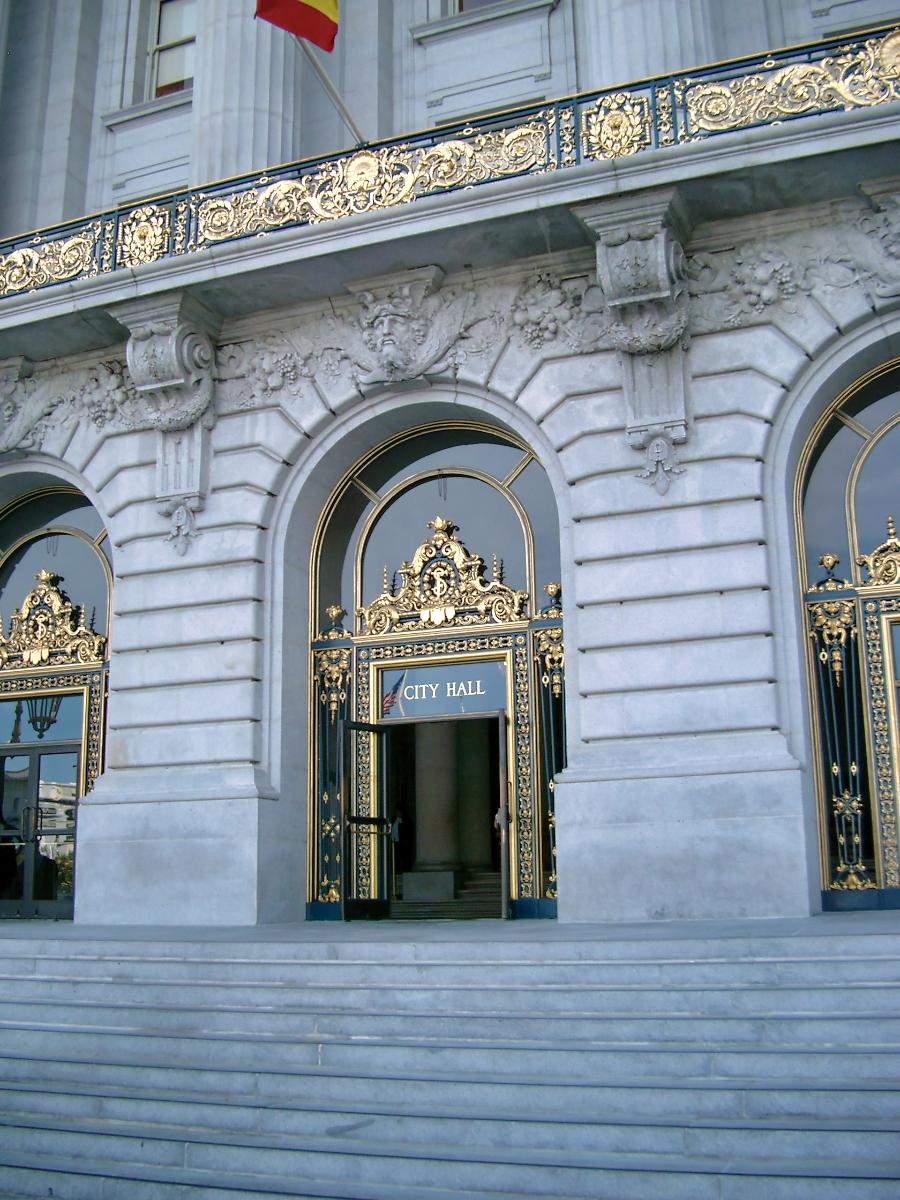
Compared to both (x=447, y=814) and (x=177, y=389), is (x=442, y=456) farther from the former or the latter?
(x=447, y=814)

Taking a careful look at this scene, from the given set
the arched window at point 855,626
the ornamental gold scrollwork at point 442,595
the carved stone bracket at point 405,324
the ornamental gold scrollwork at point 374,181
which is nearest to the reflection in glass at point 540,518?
the ornamental gold scrollwork at point 442,595

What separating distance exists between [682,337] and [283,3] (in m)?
6.09

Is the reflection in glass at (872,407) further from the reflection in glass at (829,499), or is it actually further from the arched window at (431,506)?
the arched window at (431,506)

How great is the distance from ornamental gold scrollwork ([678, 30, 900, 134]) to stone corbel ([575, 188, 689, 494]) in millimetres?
1009

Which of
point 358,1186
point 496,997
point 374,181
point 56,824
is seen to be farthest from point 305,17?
point 358,1186

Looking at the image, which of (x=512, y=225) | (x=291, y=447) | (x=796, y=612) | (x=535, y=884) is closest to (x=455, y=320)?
(x=512, y=225)

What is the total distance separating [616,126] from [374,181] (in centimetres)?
285

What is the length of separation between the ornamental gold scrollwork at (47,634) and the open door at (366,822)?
409 centimetres

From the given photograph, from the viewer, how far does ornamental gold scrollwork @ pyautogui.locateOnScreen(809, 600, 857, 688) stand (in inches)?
543

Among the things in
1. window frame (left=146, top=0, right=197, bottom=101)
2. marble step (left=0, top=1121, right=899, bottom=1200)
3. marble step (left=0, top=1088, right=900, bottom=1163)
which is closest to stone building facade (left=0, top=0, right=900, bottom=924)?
window frame (left=146, top=0, right=197, bottom=101)

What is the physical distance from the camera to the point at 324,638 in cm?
1623

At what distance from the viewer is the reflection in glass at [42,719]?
57.5ft

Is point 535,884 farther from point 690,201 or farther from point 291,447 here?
point 690,201

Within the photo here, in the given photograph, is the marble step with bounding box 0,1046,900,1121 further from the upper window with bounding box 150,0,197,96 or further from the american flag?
the upper window with bounding box 150,0,197,96
